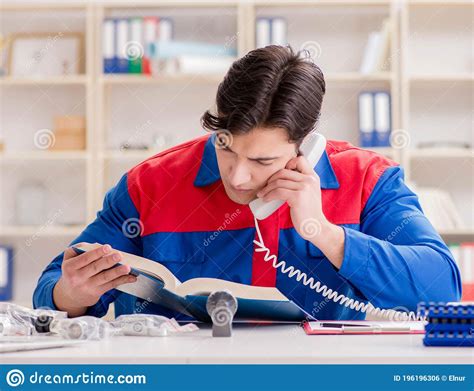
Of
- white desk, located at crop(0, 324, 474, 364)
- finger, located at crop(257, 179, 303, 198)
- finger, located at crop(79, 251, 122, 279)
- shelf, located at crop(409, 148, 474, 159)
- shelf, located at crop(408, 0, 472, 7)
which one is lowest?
white desk, located at crop(0, 324, 474, 364)

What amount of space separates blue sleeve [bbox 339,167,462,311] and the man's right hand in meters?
0.46

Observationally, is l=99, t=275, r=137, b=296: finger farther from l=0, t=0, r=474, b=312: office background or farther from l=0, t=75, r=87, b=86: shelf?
l=0, t=75, r=87, b=86: shelf

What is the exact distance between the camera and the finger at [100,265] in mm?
1397

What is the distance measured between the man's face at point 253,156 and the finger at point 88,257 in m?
0.37

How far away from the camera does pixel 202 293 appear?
4.61 ft

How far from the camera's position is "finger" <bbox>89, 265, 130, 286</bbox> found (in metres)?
1.43

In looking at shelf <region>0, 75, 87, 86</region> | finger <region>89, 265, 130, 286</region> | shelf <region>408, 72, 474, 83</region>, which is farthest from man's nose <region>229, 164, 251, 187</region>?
shelf <region>0, 75, 87, 86</region>

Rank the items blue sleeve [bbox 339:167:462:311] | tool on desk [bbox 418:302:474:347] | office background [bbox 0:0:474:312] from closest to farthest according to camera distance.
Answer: tool on desk [bbox 418:302:474:347]
blue sleeve [bbox 339:167:462:311]
office background [bbox 0:0:474:312]

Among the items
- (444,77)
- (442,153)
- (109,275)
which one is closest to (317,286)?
(109,275)

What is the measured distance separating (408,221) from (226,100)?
505mm

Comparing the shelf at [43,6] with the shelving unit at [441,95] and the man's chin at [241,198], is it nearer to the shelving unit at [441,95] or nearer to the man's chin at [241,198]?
the shelving unit at [441,95]

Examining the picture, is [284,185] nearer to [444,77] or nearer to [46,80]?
[444,77]

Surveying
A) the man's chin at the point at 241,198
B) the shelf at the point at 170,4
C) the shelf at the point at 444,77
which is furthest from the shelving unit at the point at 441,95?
the man's chin at the point at 241,198

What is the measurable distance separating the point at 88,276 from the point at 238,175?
0.39 m
